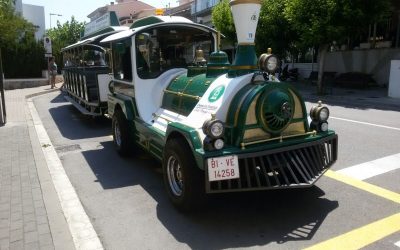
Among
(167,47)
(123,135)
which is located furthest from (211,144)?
(123,135)

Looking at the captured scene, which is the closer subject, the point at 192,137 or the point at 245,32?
the point at 192,137

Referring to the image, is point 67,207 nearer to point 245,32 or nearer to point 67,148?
point 245,32

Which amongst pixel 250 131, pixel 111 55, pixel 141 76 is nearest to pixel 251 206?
pixel 250 131

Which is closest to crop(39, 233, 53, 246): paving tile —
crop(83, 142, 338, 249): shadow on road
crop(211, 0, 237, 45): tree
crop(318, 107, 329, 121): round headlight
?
crop(83, 142, 338, 249): shadow on road

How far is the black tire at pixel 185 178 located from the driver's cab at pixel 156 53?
178 cm

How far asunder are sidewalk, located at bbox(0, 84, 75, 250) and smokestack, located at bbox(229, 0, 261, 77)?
2697 millimetres

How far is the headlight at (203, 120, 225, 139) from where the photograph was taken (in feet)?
13.4

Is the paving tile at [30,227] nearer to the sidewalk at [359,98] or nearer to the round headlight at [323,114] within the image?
the round headlight at [323,114]

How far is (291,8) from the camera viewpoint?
1661 cm

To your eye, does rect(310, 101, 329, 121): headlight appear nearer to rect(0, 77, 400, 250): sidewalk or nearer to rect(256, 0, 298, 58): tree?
rect(0, 77, 400, 250): sidewalk

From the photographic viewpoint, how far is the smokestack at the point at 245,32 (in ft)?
15.1

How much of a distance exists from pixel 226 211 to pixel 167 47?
3.19 m

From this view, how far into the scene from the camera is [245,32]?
4.66 meters

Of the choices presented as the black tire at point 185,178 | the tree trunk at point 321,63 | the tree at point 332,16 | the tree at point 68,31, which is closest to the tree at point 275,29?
the tree trunk at point 321,63
